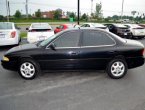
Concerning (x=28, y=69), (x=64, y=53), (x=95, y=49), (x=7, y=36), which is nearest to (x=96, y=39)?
(x=95, y=49)

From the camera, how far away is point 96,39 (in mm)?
5352

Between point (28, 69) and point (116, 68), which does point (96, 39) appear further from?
point (28, 69)

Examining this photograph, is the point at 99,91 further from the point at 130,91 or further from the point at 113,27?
the point at 113,27

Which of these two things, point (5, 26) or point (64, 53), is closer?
point (64, 53)

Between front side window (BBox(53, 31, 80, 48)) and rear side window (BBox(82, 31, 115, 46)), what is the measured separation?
0.70 feet

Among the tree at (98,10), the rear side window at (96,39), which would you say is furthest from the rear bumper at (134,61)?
the tree at (98,10)

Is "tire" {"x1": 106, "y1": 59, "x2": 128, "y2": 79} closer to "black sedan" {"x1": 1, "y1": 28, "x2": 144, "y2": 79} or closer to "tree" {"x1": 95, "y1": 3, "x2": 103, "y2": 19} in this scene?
"black sedan" {"x1": 1, "y1": 28, "x2": 144, "y2": 79}

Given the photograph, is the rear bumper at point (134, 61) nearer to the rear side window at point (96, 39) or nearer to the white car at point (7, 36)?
the rear side window at point (96, 39)

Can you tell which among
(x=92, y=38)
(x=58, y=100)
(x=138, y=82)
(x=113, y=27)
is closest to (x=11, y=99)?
(x=58, y=100)

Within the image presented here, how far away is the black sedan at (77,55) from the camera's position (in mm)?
5258

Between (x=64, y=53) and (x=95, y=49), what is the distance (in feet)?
2.98

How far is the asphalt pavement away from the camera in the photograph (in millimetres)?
3863

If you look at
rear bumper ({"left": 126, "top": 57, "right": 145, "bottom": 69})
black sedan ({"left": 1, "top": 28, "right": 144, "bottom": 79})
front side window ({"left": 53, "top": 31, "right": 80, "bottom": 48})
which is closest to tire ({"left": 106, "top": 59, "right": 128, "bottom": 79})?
black sedan ({"left": 1, "top": 28, "right": 144, "bottom": 79})

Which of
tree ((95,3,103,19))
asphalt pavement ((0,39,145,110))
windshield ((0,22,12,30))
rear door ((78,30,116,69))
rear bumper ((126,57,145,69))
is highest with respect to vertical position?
tree ((95,3,103,19))
